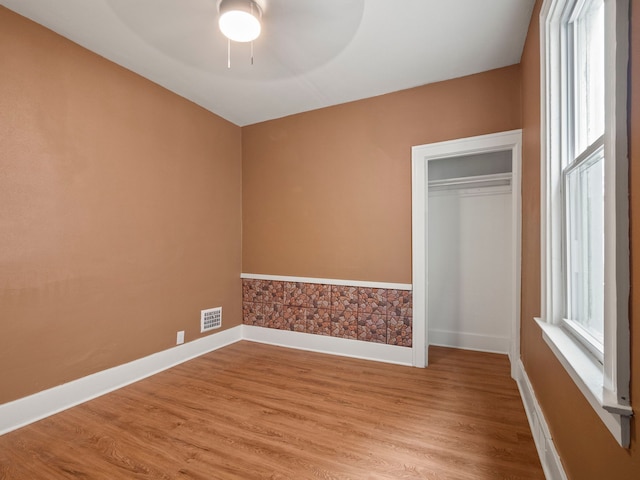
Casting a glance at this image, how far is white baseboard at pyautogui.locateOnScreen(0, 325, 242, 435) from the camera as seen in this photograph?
206 cm

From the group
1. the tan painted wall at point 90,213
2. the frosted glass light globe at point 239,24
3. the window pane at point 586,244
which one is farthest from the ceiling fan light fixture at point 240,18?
the window pane at point 586,244

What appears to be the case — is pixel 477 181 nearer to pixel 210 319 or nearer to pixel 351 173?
pixel 351 173

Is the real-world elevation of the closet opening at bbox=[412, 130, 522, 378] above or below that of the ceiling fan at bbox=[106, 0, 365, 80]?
below

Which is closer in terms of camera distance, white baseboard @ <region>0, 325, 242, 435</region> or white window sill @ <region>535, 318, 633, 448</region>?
white window sill @ <region>535, 318, 633, 448</region>

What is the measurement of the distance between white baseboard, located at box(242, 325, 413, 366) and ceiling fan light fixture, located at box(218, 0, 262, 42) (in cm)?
280

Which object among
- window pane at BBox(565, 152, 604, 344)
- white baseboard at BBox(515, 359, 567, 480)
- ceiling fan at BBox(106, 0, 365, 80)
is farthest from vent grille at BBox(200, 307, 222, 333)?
window pane at BBox(565, 152, 604, 344)

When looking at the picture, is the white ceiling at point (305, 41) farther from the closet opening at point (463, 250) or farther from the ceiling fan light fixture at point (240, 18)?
the closet opening at point (463, 250)

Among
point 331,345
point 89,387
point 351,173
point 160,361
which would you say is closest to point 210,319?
point 160,361

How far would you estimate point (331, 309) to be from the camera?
3449 mm

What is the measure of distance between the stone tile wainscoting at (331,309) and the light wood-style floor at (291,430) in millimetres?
397

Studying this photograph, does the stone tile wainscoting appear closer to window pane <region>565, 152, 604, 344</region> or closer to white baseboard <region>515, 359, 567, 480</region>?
white baseboard <region>515, 359, 567, 480</region>

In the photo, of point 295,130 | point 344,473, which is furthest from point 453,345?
point 295,130

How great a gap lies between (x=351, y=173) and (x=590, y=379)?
266 centimetres

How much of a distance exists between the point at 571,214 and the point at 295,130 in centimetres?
284
